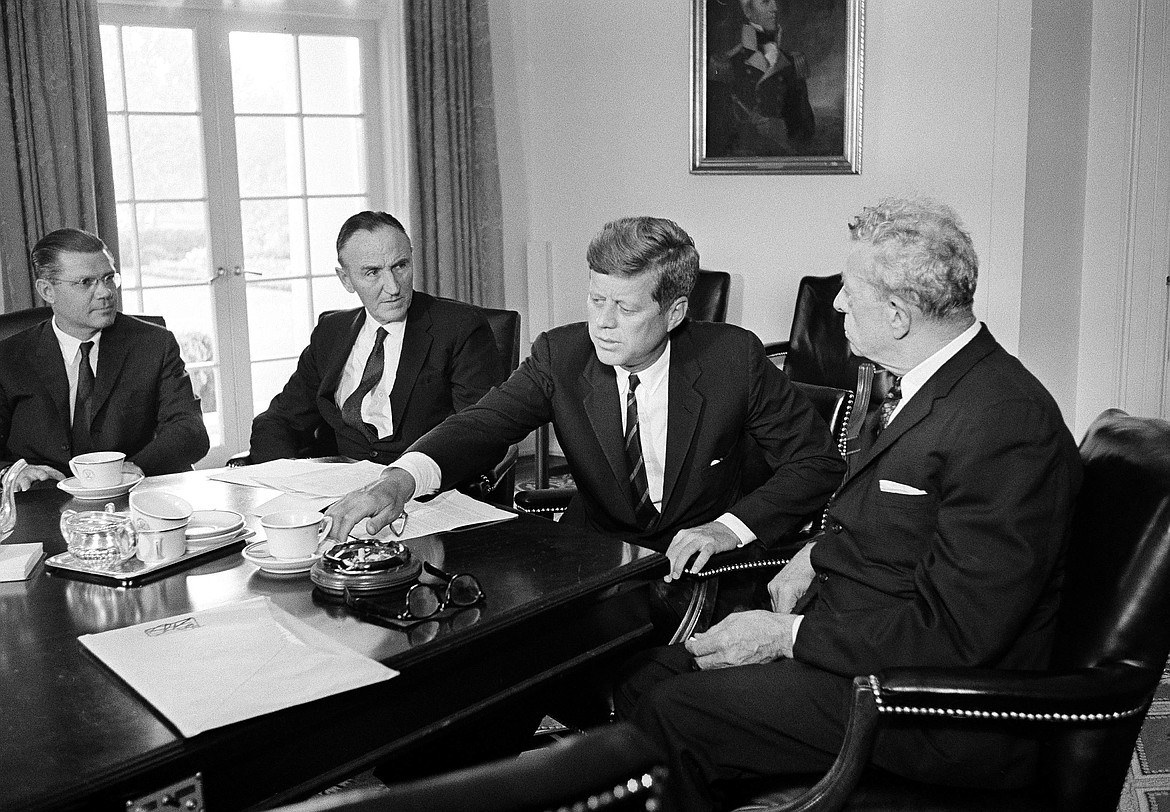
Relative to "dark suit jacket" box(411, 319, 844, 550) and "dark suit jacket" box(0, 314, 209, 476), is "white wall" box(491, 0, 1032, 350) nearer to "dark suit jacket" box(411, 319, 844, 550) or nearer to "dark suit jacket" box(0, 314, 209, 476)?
"dark suit jacket" box(411, 319, 844, 550)

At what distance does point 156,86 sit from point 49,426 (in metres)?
2.65

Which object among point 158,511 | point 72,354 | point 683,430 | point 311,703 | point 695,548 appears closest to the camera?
point 311,703

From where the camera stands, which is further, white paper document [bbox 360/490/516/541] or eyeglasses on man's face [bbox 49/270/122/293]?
eyeglasses on man's face [bbox 49/270/122/293]

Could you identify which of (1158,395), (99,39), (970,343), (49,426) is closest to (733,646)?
(970,343)

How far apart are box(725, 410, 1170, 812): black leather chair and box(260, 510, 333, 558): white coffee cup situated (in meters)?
0.83

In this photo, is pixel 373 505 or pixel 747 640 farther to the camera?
pixel 373 505

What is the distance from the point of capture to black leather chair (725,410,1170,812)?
63.2 inches

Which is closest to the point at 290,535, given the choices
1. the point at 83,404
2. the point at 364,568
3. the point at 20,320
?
the point at 364,568

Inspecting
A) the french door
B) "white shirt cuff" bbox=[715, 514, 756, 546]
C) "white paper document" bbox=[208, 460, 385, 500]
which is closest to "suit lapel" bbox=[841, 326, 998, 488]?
"white shirt cuff" bbox=[715, 514, 756, 546]

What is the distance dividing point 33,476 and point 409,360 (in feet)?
3.47

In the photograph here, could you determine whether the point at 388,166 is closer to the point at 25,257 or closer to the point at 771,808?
the point at 25,257

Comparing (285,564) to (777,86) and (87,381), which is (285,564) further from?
(777,86)

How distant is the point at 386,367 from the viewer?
3.42 meters

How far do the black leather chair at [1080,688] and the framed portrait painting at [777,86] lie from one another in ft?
11.9
